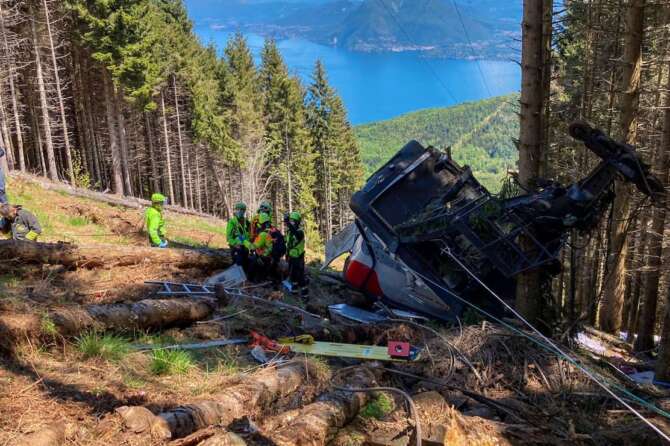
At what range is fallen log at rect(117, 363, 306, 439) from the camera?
3.65 meters

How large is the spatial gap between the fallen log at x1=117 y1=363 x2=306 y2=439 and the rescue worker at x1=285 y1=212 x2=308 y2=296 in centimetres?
501

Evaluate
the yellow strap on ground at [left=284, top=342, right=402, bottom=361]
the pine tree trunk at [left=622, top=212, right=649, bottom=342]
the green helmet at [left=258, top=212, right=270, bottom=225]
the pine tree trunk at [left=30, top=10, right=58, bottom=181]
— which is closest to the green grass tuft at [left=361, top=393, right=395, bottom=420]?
the yellow strap on ground at [left=284, top=342, right=402, bottom=361]

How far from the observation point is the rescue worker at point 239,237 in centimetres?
1056

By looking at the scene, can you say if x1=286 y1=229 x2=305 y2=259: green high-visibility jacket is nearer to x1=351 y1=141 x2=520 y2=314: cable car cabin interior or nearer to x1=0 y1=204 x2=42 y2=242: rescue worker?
x1=351 y1=141 x2=520 y2=314: cable car cabin interior

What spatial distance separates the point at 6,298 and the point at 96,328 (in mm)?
1024

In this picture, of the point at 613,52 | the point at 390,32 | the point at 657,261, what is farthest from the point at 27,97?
the point at 390,32

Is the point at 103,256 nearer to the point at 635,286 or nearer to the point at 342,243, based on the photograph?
the point at 342,243

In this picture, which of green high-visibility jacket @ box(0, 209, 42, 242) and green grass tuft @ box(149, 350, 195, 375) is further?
green high-visibility jacket @ box(0, 209, 42, 242)

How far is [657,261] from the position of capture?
1226 cm

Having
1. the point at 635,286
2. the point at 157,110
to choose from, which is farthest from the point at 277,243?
the point at 157,110

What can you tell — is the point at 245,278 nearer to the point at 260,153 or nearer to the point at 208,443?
the point at 208,443

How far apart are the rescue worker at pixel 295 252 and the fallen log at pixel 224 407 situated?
197 inches

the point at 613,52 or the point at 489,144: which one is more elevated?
the point at 613,52

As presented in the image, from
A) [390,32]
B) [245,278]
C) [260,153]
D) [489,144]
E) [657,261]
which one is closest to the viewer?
[245,278]
